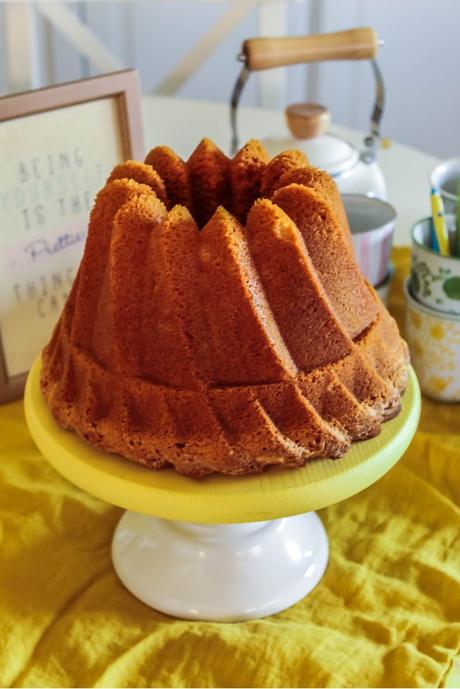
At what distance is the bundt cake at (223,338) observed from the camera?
533 mm

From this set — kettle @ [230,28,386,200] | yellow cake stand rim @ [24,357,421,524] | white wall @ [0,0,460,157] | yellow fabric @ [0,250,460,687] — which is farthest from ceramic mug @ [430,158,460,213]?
white wall @ [0,0,460,157]

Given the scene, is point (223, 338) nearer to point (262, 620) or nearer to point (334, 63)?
point (262, 620)

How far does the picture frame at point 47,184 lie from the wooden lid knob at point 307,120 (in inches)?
6.3

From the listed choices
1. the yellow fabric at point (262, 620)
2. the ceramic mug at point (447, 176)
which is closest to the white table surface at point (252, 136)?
the ceramic mug at point (447, 176)

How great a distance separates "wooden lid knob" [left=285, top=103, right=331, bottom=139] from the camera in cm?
89

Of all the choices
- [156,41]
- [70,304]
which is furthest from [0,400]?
[156,41]

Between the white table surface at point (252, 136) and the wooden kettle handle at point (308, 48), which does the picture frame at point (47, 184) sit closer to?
the wooden kettle handle at point (308, 48)

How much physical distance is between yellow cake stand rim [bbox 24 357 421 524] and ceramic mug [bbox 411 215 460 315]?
0.23m

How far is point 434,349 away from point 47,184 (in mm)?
368

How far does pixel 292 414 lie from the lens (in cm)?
54

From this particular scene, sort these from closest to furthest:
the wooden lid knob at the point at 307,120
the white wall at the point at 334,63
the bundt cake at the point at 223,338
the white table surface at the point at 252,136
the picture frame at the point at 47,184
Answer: the bundt cake at the point at 223,338
the picture frame at the point at 47,184
the wooden lid knob at the point at 307,120
the white table surface at the point at 252,136
the white wall at the point at 334,63

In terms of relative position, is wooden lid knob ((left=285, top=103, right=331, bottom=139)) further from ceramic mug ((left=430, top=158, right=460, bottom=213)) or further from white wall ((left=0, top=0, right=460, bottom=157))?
white wall ((left=0, top=0, right=460, bottom=157))

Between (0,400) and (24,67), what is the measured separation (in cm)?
71

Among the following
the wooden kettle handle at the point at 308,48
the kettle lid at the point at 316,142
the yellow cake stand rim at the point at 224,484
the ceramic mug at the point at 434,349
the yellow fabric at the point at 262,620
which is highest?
the wooden kettle handle at the point at 308,48
